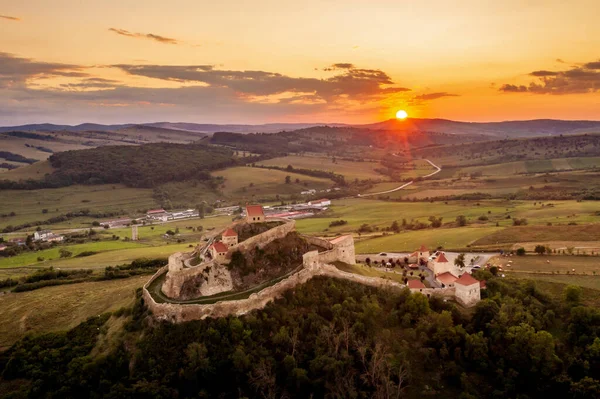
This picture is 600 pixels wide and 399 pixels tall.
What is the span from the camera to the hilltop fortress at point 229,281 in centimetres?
4644

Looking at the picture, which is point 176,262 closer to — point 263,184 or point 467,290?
point 467,290

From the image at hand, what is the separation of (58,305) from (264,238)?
28081mm

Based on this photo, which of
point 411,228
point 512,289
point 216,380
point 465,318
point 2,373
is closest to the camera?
point 216,380

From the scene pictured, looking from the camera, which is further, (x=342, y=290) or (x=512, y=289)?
(x=512, y=289)

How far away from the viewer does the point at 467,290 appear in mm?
52875

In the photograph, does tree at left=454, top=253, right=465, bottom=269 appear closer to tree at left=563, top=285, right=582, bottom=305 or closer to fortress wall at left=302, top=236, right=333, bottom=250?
tree at left=563, top=285, right=582, bottom=305

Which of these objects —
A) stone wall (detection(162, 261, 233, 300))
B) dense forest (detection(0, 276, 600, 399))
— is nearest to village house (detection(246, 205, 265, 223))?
stone wall (detection(162, 261, 233, 300))

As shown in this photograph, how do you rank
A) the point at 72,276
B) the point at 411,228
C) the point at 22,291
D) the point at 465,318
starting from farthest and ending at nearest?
the point at 411,228
the point at 72,276
the point at 22,291
the point at 465,318

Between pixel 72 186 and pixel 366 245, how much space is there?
135 meters

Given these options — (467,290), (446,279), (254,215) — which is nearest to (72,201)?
(254,215)

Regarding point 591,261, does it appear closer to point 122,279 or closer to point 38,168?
point 122,279

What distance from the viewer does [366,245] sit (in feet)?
291

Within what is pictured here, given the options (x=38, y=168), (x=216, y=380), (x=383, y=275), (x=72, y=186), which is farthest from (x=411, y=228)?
(x=38, y=168)

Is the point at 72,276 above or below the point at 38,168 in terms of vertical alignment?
below
